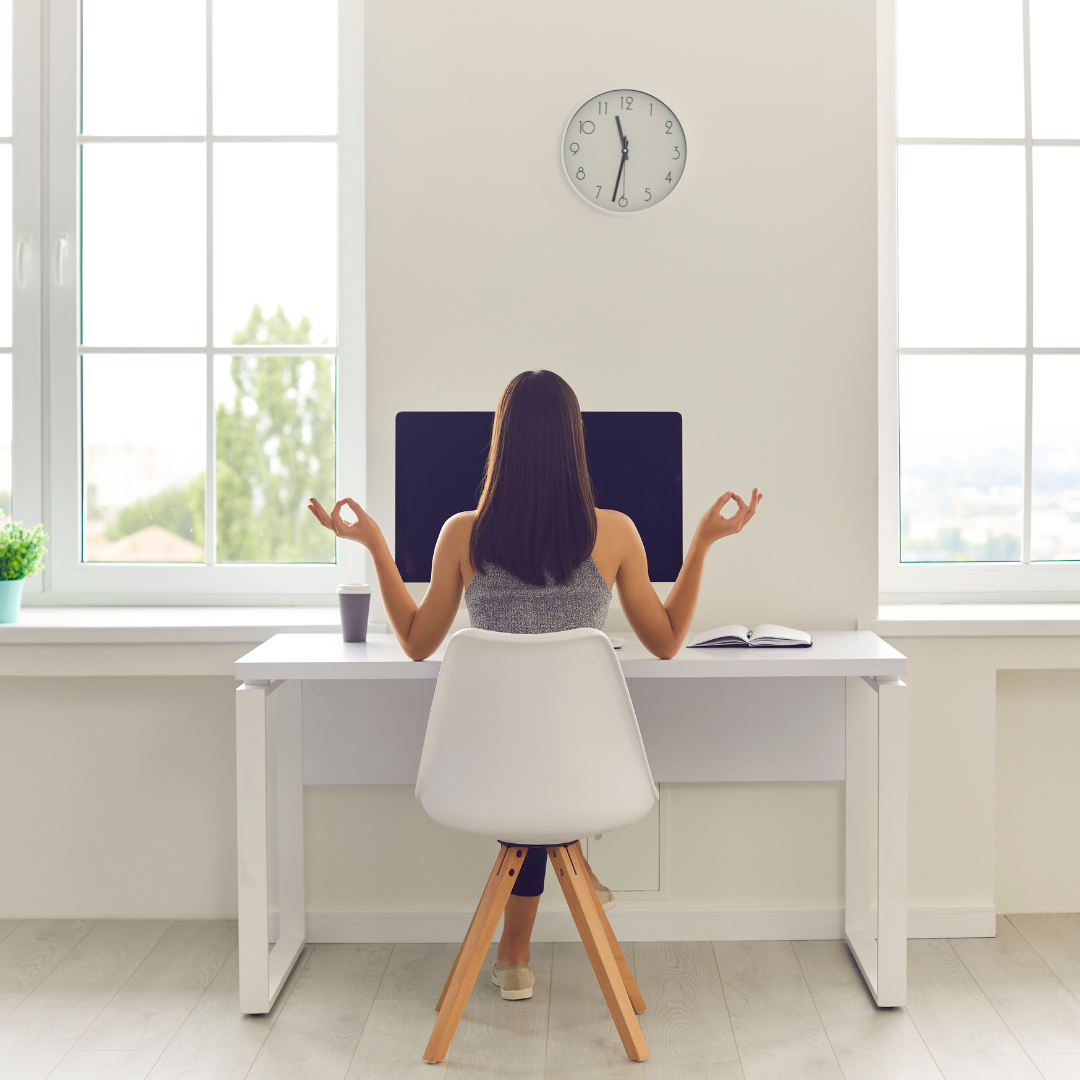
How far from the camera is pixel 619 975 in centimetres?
178

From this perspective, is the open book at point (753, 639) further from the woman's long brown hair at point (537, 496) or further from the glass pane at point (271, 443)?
the glass pane at point (271, 443)

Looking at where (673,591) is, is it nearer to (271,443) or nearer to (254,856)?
(254,856)

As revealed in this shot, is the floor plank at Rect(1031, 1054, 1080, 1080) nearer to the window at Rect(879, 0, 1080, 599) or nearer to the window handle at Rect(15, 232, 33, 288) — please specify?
the window at Rect(879, 0, 1080, 599)

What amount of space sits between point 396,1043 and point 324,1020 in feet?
0.58

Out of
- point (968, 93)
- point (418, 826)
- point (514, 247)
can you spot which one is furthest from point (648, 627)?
point (968, 93)

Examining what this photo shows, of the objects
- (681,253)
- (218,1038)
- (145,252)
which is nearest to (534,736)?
(218,1038)

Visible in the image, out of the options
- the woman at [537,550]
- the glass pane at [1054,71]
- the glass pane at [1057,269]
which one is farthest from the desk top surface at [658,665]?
the glass pane at [1054,71]

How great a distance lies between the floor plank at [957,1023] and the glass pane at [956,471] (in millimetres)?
995

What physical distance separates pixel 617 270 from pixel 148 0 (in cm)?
144

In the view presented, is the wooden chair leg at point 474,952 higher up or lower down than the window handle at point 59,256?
lower down

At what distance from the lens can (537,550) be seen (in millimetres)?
1729

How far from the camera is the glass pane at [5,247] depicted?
8.27 ft

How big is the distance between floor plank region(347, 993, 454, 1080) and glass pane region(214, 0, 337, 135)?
2.09 metres

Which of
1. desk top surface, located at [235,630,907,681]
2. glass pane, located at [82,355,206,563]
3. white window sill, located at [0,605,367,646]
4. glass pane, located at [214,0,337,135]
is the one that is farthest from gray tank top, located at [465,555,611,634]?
glass pane, located at [214,0,337,135]
